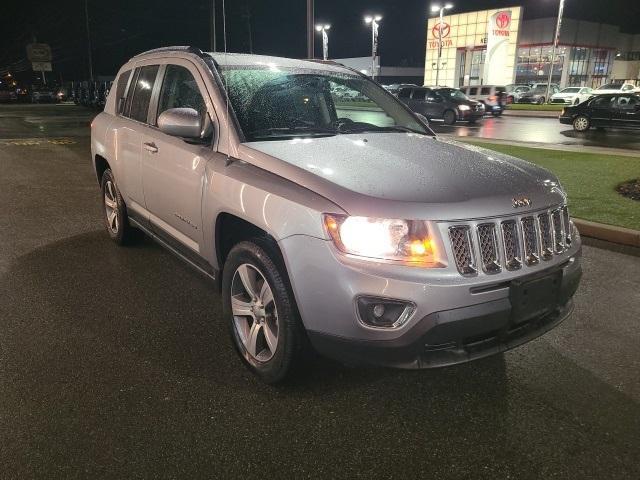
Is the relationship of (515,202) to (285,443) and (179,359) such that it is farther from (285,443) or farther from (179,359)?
(179,359)

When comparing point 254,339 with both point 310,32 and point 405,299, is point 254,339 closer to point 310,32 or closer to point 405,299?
point 405,299

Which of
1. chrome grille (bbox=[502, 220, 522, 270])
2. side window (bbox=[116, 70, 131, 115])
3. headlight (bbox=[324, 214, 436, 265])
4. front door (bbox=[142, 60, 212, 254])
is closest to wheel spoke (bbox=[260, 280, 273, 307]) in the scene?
headlight (bbox=[324, 214, 436, 265])

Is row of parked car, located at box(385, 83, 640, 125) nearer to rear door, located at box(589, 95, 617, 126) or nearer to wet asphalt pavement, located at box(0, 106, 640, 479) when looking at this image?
rear door, located at box(589, 95, 617, 126)

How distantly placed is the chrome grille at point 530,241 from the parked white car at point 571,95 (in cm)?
4021

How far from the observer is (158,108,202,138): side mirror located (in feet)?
11.0

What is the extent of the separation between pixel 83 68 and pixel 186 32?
3014cm

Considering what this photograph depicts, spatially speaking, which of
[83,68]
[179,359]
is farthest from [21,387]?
[83,68]

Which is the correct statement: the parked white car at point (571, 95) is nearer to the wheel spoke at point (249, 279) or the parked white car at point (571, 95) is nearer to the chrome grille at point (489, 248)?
the chrome grille at point (489, 248)

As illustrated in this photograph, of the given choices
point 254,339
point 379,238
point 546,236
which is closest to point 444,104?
point 546,236

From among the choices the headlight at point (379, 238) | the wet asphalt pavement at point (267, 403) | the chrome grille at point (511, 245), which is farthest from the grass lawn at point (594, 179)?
the headlight at point (379, 238)

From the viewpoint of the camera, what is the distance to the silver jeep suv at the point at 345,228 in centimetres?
248

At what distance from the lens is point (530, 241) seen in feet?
9.02

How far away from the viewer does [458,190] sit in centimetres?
266

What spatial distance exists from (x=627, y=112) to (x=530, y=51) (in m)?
46.1
